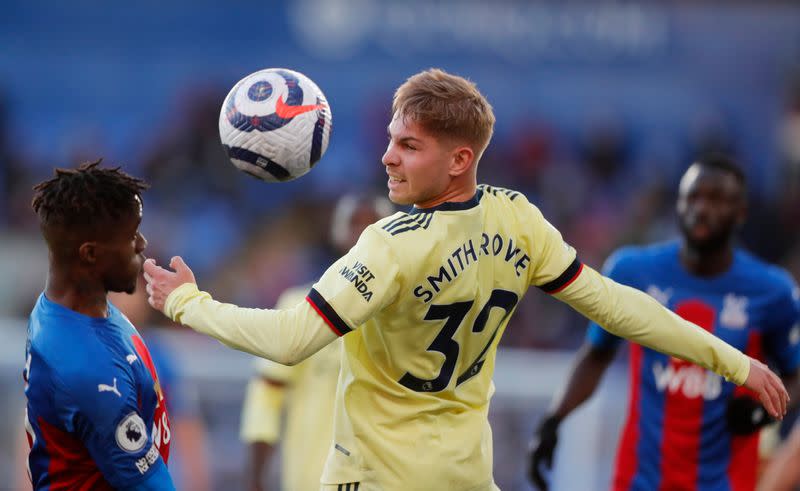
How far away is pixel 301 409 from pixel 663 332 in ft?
9.00

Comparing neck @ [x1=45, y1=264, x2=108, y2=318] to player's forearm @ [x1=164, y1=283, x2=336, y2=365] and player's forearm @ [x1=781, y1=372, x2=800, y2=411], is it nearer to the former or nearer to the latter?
player's forearm @ [x1=164, y1=283, x2=336, y2=365]

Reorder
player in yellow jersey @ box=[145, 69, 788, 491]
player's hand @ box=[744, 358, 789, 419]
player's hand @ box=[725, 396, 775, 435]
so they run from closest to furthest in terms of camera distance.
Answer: player in yellow jersey @ box=[145, 69, 788, 491] → player's hand @ box=[744, 358, 789, 419] → player's hand @ box=[725, 396, 775, 435]

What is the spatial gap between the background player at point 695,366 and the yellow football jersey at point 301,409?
4.07 ft

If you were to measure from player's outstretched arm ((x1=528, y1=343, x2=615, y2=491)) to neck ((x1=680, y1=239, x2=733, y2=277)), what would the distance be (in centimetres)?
58

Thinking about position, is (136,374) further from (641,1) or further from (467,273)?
(641,1)

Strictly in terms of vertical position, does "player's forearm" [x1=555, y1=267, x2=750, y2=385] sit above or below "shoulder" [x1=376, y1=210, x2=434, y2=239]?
below

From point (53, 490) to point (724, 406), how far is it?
3168 mm

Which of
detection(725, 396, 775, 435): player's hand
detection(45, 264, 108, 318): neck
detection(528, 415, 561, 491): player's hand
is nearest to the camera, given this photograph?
detection(45, 264, 108, 318): neck

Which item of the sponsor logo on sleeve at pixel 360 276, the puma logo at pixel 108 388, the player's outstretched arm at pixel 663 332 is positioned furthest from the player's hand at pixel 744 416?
the puma logo at pixel 108 388

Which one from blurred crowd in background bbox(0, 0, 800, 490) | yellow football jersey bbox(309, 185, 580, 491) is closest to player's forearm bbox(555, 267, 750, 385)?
yellow football jersey bbox(309, 185, 580, 491)

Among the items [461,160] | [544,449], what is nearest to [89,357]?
[461,160]

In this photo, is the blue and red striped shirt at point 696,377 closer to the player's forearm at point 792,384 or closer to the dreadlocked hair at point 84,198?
the player's forearm at point 792,384

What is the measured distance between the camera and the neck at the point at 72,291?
12.9ft

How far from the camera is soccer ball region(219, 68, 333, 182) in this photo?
13.7 feet
